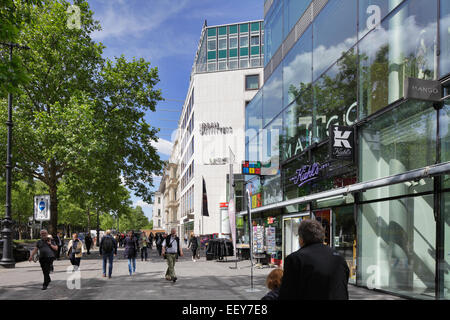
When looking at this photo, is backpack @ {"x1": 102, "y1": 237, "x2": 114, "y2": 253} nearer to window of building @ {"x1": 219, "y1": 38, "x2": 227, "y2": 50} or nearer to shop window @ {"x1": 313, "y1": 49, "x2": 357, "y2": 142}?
shop window @ {"x1": 313, "y1": 49, "x2": 357, "y2": 142}

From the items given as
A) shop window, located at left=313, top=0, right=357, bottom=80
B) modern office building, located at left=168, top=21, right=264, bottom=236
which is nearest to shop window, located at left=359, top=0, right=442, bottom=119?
shop window, located at left=313, top=0, right=357, bottom=80

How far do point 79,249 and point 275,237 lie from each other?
9031 mm

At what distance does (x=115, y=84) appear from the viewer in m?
29.0

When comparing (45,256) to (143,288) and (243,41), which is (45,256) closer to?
(143,288)

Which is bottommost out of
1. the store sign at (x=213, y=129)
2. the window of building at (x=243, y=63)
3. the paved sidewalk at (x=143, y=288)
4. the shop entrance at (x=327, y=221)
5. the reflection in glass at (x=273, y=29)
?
the paved sidewalk at (x=143, y=288)

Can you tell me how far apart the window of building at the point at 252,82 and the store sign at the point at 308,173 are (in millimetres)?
34334

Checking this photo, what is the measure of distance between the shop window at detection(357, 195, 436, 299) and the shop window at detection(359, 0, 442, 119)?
8.88 feet

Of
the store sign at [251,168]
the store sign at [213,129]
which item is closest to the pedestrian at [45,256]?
the store sign at [251,168]

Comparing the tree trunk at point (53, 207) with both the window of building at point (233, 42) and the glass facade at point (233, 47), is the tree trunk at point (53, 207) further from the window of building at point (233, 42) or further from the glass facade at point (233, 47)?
the window of building at point (233, 42)

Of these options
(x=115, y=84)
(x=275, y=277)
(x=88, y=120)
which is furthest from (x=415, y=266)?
(x=115, y=84)

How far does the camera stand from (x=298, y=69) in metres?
18.1

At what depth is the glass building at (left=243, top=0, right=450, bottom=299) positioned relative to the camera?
952 cm

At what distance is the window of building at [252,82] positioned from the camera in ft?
168
